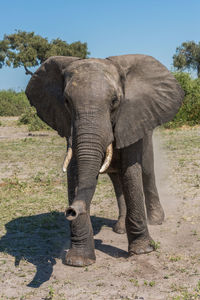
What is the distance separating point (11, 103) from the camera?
3425 centimetres

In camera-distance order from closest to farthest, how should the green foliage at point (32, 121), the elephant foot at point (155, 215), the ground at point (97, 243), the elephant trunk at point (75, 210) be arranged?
the elephant trunk at point (75, 210) < the ground at point (97, 243) < the elephant foot at point (155, 215) < the green foliage at point (32, 121)

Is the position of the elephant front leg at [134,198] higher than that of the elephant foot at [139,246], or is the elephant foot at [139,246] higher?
the elephant front leg at [134,198]

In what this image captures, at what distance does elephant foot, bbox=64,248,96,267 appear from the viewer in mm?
4406

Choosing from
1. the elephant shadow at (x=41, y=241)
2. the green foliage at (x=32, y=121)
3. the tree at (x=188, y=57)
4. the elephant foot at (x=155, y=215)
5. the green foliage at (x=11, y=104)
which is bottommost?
the elephant shadow at (x=41, y=241)

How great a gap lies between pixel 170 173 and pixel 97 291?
17.2 ft

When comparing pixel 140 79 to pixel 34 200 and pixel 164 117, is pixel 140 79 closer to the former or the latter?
pixel 164 117

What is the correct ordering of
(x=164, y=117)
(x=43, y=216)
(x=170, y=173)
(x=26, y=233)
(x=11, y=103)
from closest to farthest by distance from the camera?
(x=164, y=117) < (x=26, y=233) < (x=43, y=216) < (x=170, y=173) < (x=11, y=103)

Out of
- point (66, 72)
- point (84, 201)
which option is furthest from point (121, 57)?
point (84, 201)

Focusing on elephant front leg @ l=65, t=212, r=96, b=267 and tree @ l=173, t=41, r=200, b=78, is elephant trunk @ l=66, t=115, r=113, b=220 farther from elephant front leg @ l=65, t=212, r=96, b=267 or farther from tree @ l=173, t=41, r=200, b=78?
tree @ l=173, t=41, r=200, b=78

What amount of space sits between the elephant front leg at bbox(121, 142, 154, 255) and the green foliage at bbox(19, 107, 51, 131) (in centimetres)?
1427

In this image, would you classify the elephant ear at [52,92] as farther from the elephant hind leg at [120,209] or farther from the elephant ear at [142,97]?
the elephant hind leg at [120,209]

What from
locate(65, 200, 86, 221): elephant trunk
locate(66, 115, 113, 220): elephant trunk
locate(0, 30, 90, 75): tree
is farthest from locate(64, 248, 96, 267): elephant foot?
locate(0, 30, 90, 75): tree

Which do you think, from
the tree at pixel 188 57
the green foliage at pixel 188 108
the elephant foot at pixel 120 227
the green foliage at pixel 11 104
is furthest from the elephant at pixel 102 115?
the tree at pixel 188 57

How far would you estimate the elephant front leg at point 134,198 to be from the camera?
14.6 ft
